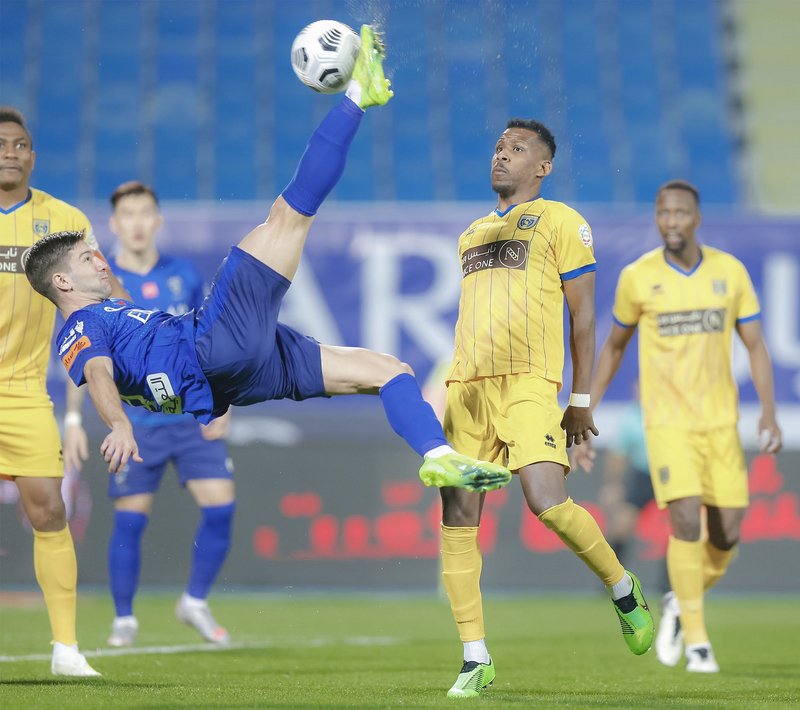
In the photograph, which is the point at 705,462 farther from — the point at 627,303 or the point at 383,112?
the point at 383,112

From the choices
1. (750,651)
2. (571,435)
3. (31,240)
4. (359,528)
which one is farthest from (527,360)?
(359,528)

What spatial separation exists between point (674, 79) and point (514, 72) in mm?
2856

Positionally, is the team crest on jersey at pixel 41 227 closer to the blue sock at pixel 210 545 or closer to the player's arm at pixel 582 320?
the player's arm at pixel 582 320

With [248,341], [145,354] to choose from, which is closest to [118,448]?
[145,354]

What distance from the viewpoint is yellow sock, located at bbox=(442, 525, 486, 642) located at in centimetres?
556

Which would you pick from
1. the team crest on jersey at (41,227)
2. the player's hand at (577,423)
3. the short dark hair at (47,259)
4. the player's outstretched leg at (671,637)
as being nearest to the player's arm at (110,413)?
the short dark hair at (47,259)

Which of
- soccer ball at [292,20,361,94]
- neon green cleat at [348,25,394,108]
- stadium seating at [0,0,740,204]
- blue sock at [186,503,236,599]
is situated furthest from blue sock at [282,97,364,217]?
stadium seating at [0,0,740,204]

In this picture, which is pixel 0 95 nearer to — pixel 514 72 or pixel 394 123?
pixel 394 123

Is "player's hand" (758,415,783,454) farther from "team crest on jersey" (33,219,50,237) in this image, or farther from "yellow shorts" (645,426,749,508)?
"team crest on jersey" (33,219,50,237)

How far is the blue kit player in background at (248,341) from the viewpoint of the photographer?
206 inches

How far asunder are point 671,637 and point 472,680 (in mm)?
2508

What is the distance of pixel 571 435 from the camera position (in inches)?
233

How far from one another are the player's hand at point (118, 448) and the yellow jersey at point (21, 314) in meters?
1.34

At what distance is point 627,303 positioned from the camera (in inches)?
298
